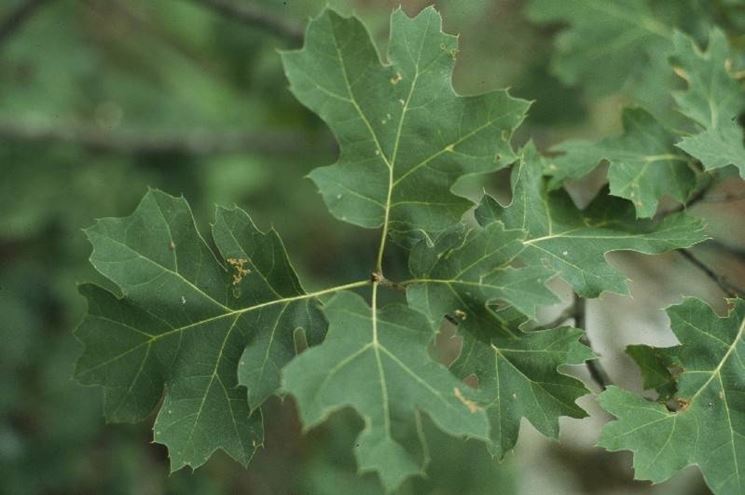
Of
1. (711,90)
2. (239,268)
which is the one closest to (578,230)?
(711,90)

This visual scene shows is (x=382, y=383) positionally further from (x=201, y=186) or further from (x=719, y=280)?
(x=201, y=186)

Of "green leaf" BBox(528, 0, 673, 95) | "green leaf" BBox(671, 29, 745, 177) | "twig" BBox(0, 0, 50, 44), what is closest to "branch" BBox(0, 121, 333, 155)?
"twig" BBox(0, 0, 50, 44)

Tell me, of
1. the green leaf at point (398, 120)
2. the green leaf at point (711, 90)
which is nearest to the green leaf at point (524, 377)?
the green leaf at point (398, 120)

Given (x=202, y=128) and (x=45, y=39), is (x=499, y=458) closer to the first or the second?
(x=202, y=128)

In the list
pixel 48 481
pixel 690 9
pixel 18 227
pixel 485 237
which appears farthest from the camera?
pixel 18 227

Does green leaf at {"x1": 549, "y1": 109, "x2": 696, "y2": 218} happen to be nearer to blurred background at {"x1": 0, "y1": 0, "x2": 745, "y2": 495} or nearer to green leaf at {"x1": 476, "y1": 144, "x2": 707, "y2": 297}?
green leaf at {"x1": 476, "y1": 144, "x2": 707, "y2": 297}

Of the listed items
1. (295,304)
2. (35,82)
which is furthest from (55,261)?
(295,304)
